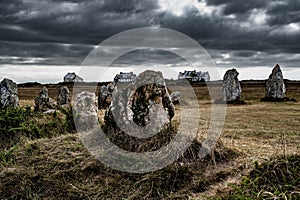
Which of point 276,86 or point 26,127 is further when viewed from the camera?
point 276,86

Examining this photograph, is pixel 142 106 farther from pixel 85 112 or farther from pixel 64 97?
pixel 64 97

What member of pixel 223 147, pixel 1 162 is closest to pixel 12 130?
pixel 1 162

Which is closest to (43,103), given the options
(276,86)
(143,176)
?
(143,176)

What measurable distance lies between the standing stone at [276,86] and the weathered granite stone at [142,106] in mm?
17318

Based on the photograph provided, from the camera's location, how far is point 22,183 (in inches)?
250

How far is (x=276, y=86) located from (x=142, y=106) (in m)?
18.1

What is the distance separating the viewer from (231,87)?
22.3 m

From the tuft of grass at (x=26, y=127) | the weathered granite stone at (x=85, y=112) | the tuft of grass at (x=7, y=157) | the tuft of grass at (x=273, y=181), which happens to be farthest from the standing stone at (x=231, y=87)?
the tuft of grass at (x=7, y=157)

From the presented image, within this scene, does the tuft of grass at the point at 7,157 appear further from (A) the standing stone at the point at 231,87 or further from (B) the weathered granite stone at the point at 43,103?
(A) the standing stone at the point at 231,87

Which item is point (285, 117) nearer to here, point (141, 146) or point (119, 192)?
point (141, 146)

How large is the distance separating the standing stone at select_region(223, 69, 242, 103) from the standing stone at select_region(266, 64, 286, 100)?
2.93 meters

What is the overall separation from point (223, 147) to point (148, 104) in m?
1.91

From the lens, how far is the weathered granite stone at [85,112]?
8906mm

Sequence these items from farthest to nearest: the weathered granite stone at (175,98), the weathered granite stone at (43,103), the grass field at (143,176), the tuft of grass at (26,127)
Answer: the weathered granite stone at (175,98), the weathered granite stone at (43,103), the tuft of grass at (26,127), the grass field at (143,176)
